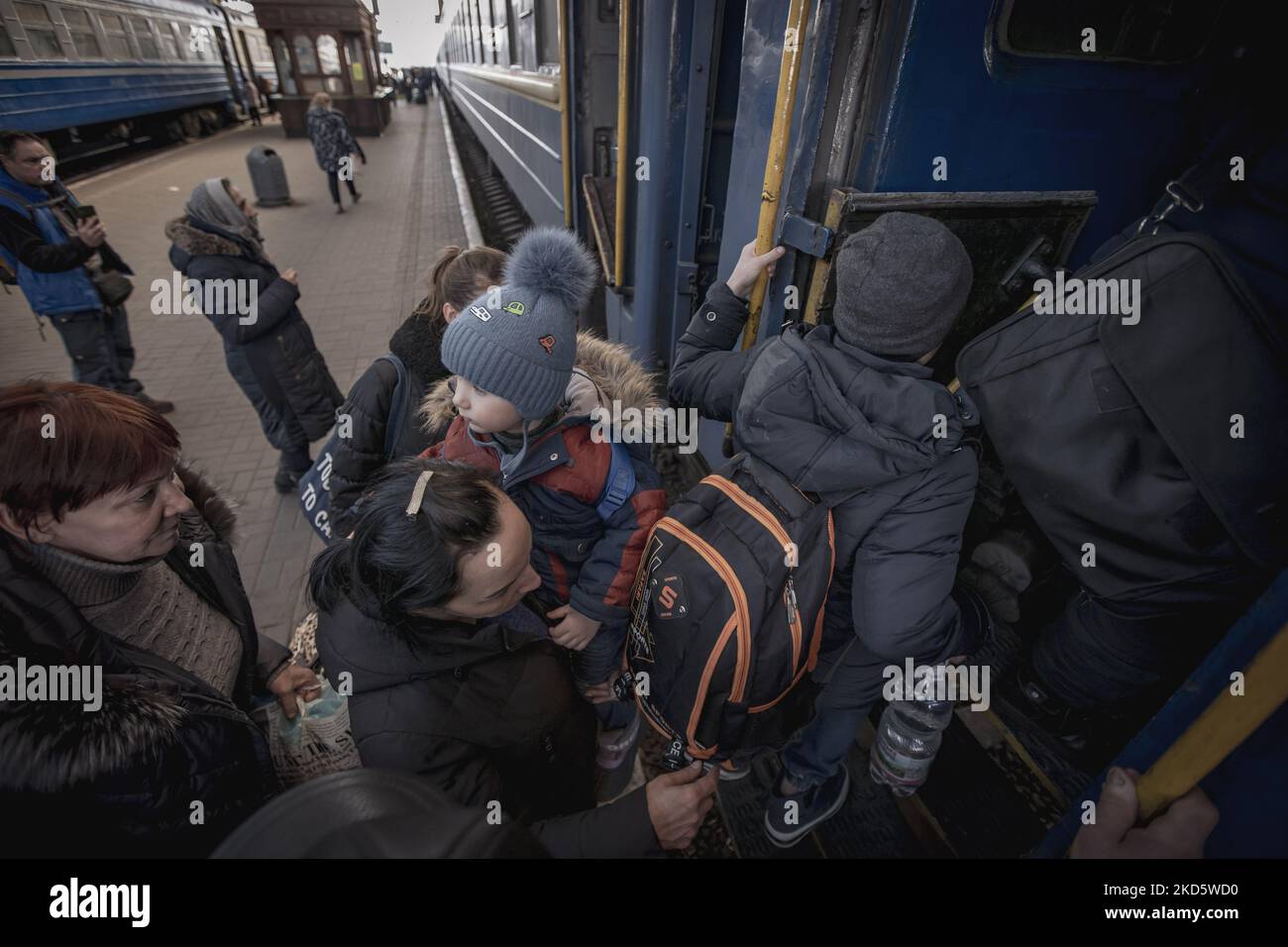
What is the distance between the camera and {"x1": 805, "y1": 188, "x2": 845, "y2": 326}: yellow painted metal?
1.71 m

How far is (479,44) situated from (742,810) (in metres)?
13.3

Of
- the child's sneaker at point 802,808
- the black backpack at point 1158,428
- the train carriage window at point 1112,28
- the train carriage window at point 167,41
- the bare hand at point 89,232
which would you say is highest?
the train carriage window at point 167,41

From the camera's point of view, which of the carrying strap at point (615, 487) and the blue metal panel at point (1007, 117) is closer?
the blue metal panel at point (1007, 117)

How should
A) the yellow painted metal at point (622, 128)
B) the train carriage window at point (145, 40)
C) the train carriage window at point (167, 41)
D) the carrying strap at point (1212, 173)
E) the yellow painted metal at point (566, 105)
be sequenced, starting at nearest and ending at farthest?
the carrying strap at point (1212, 173), the yellow painted metal at point (622, 128), the yellow painted metal at point (566, 105), the train carriage window at point (145, 40), the train carriage window at point (167, 41)

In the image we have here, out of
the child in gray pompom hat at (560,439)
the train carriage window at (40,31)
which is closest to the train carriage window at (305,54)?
the train carriage window at (40,31)

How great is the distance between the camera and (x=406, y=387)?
6.80 ft

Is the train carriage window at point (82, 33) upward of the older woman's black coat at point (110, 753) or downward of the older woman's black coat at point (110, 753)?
upward

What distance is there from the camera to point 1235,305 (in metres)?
1.15

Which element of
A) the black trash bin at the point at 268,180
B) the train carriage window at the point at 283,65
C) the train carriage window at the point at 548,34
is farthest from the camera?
the train carriage window at the point at 283,65

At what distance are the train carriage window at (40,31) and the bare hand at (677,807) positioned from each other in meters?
15.6

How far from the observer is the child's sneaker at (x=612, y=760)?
219 centimetres

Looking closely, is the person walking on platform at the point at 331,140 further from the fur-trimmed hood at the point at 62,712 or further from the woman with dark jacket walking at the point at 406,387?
the fur-trimmed hood at the point at 62,712

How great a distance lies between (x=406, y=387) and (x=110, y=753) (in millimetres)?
1333
